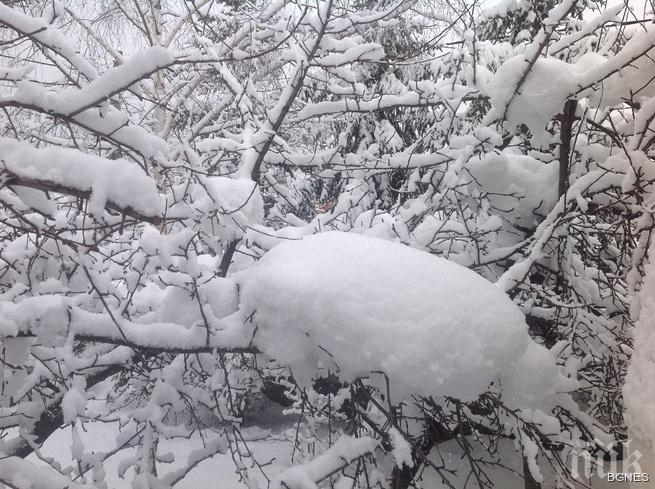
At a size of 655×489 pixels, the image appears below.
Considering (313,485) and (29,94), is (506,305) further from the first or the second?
(29,94)

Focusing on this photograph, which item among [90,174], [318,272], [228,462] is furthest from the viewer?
[228,462]

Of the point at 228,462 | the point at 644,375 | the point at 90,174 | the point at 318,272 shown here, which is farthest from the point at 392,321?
the point at 228,462

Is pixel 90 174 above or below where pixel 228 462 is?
above

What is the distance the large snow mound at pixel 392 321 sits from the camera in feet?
6.08

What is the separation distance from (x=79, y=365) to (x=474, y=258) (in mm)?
2714

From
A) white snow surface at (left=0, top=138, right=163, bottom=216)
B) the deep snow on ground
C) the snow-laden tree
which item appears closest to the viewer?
white snow surface at (left=0, top=138, right=163, bottom=216)

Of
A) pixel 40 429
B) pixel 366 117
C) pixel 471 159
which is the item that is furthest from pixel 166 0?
pixel 40 429

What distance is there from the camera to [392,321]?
1.88 meters

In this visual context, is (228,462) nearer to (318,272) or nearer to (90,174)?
(318,272)

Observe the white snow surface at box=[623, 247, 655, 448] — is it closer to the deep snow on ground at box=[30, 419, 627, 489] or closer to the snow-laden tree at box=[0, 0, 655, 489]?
the snow-laden tree at box=[0, 0, 655, 489]

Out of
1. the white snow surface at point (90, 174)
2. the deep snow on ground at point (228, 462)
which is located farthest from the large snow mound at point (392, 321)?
the deep snow on ground at point (228, 462)

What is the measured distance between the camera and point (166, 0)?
29.2 ft

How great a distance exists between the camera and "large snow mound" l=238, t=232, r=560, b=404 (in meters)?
1.85

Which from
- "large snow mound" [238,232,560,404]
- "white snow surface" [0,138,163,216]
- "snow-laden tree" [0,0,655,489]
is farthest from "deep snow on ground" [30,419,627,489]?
"white snow surface" [0,138,163,216]
